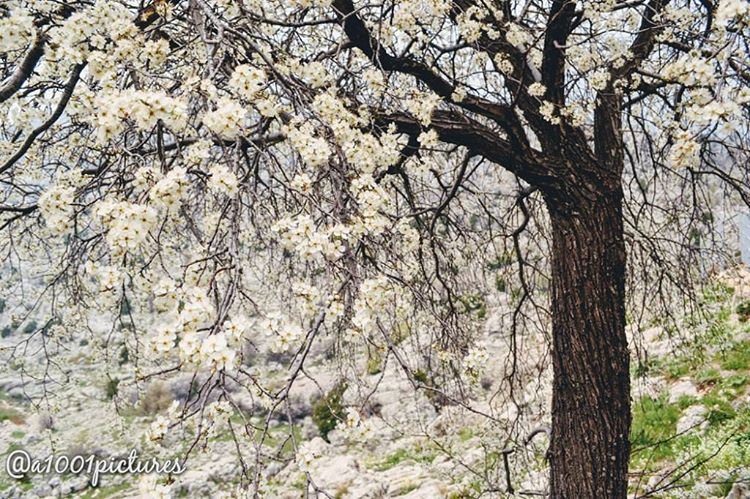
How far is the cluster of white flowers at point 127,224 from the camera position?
4.36ft

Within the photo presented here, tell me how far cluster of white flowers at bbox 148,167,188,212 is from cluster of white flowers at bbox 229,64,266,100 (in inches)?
16.4

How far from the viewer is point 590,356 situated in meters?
2.64

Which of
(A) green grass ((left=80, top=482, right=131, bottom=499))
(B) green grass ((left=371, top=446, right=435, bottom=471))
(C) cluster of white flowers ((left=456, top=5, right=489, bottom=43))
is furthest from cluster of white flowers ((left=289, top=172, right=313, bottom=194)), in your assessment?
(A) green grass ((left=80, top=482, right=131, bottom=499))

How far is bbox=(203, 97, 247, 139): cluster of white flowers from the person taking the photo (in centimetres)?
154

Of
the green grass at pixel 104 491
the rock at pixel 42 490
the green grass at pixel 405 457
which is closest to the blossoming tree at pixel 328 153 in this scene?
the green grass at pixel 405 457

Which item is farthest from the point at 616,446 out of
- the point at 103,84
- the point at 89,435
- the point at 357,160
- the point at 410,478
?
the point at 89,435

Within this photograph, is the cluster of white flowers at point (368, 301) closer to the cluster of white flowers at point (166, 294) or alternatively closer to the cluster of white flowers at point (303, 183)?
the cluster of white flowers at point (303, 183)

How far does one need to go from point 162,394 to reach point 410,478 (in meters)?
11.7

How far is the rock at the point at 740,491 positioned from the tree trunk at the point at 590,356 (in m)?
1.27

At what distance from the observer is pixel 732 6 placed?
1333 mm

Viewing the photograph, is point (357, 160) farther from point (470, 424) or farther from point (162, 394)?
point (162, 394)

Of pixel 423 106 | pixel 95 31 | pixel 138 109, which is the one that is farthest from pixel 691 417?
pixel 95 31

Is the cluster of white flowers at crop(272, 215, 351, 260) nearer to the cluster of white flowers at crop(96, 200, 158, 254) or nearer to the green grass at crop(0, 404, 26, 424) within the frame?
the cluster of white flowers at crop(96, 200, 158, 254)

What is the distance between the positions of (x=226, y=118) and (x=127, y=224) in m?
0.44
